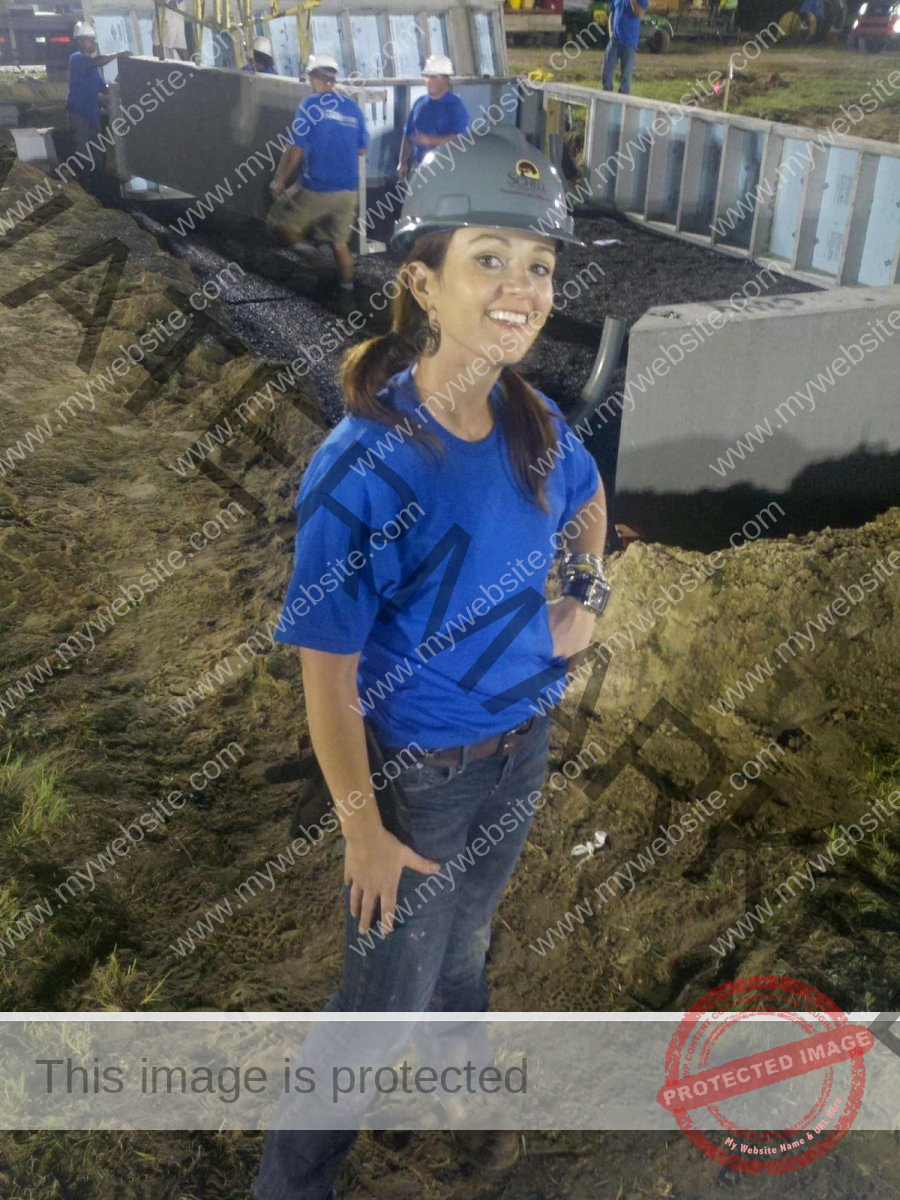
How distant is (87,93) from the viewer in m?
14.6

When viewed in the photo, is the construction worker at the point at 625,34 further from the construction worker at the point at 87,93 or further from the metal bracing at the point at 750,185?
the construction worker at the point at 87,93

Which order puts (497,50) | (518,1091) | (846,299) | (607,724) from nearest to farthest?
1. (518,1091)
2. (607,724)
3. (846,299)
4. (497,50)

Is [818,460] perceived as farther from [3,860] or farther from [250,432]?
[3,860]

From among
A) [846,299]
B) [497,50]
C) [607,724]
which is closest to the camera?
[607,724]

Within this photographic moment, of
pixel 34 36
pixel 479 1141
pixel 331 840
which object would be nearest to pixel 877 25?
pixel 34 36

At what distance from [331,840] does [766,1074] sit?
68.9 inches

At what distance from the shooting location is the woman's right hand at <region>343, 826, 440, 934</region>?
81.8 inches

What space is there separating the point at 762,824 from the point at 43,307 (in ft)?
26.6

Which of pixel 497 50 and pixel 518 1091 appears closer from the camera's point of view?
pixel 518 1091

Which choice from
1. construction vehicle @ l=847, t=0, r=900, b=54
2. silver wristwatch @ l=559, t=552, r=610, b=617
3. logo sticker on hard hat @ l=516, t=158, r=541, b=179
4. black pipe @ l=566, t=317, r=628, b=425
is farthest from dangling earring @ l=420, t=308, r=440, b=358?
construction vehicle @ l=847, t=0, r=900, b=54

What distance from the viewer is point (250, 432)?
7.16m

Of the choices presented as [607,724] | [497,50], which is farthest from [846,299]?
[497,50]

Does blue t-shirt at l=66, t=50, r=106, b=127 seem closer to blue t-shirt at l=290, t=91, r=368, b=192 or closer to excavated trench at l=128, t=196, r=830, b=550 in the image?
excavated trench at l=128, t=196, r=830, b=550

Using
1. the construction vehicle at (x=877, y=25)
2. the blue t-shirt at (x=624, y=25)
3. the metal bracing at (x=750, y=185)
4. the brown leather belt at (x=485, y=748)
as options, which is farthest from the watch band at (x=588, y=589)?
the construction vehicle at (x=877, y=25)
